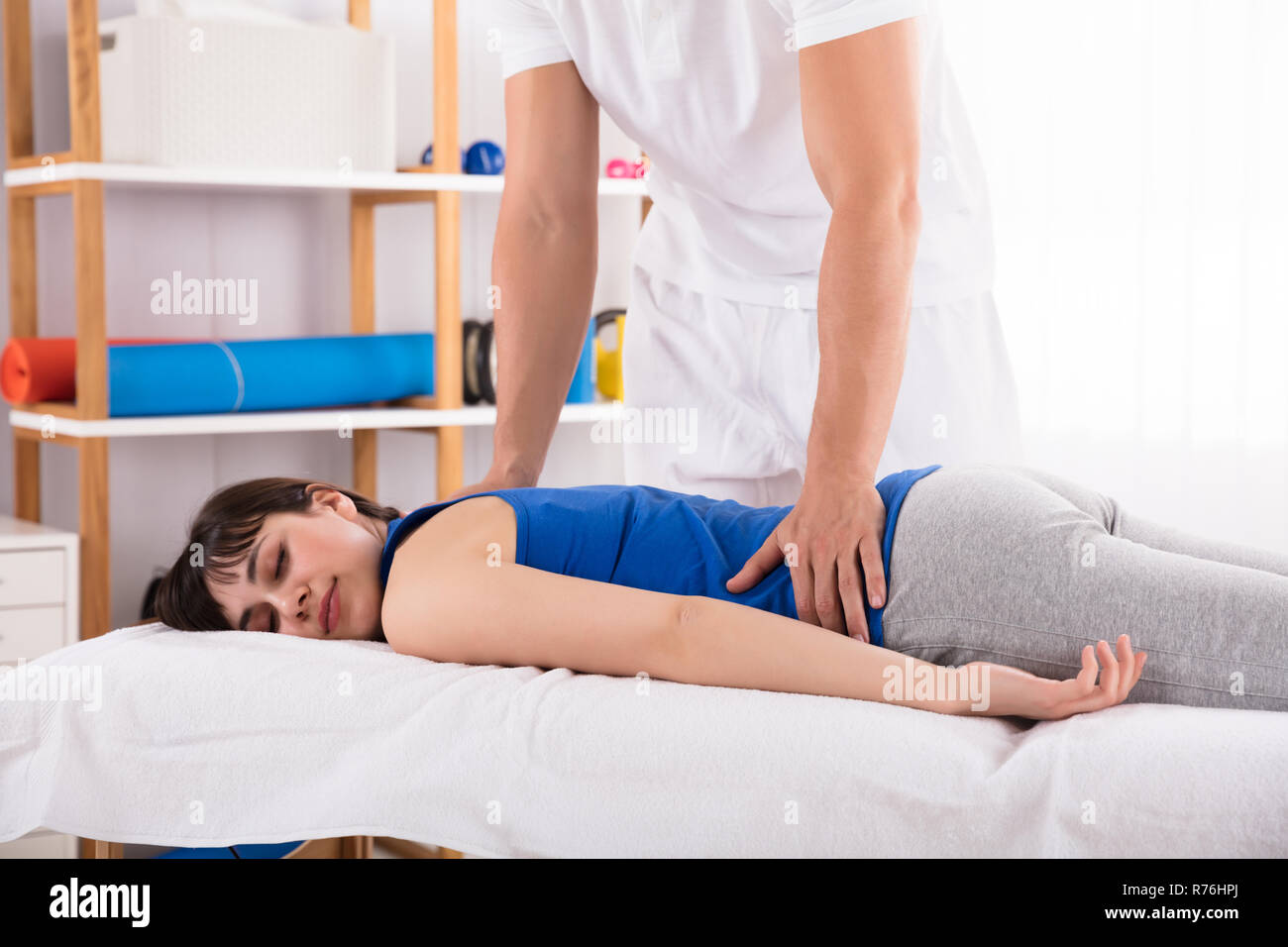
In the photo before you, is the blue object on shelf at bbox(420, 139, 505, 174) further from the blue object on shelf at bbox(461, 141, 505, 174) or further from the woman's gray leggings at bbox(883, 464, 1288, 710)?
the woman's gray leggings at bbox(883, 464, 1288, 710)

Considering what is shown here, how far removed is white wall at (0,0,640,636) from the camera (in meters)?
2.48

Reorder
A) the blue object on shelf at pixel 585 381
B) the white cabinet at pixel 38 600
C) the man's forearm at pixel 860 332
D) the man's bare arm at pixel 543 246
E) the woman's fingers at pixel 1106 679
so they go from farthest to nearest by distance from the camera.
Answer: the blue object on shelf at pixel 585 381 → the white cabinet at pixel 38 600 → the man's bare arm at pixel 543 246 → the man's forearm at pixel 860 332 → the woman's fingers at pixel 1106 679

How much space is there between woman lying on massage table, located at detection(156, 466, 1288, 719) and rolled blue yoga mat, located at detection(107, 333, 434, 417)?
2.80 ft

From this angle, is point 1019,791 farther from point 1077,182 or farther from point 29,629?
point 1077,182

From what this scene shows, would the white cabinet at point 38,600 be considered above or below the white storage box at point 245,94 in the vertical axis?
below

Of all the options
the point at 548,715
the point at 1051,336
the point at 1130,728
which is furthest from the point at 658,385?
the point at 1051,336

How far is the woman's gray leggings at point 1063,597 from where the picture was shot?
1.09 meters

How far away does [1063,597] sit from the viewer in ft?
3.74

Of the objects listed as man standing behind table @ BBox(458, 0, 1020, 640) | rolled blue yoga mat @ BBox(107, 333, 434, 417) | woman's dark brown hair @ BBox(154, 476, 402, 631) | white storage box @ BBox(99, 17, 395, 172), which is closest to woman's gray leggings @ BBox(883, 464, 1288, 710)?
man standing behind table @ BBox(458, 0, 1020, 640)

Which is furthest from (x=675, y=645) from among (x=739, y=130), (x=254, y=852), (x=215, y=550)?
(x=254, y=852)

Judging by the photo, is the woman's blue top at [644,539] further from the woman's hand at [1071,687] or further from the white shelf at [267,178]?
the white shelf at [267,178]

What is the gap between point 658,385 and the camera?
1771mm

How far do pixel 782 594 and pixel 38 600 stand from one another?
4.57 ft

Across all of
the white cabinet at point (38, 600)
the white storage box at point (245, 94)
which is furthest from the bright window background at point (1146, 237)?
the white cabinet at point (38, 600)
